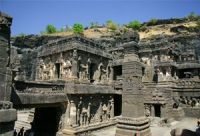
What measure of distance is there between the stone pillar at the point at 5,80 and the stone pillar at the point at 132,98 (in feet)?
18.2

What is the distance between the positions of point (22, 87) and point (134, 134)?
6.17 metres

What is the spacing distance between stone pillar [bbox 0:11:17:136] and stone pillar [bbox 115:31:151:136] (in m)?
5.54

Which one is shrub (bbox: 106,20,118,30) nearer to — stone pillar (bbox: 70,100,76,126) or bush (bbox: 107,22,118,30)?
bush (bbox: 107,22,118,30)

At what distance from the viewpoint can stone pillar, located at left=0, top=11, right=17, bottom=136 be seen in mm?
5711

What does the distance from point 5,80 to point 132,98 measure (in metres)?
6.07

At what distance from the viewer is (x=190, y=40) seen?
87.7 feet

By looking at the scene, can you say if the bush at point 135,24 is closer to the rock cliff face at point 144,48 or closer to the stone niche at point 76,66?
the rock cliff face at point 144,48

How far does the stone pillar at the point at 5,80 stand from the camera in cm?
571

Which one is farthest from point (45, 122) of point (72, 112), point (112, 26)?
point (112, 26)

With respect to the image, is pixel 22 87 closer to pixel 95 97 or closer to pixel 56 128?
pixel 56 128

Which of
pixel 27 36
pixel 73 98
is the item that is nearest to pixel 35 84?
pixel 73 98

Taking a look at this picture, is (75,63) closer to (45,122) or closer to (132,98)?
(45,122)

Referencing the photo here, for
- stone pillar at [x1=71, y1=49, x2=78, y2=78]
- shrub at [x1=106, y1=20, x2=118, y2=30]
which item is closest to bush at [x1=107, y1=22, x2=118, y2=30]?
shrub at [x1=106, y1=20, x2=118, y2=30]

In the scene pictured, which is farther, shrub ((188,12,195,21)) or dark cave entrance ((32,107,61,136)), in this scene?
shrub ((188,12,195,21))
